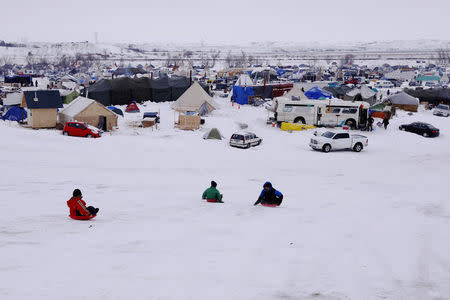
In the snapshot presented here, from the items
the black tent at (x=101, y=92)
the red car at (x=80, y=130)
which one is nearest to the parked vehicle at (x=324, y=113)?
the red car at (x=80, y=130)

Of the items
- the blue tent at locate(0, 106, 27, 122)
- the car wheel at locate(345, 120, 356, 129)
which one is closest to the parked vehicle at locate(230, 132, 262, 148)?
the car wheel at locate(345, 120, 356, 129)

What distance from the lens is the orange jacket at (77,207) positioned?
31.1ft

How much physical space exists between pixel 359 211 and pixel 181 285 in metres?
7.53

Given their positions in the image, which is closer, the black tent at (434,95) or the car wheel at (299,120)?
the car wheel at (299,120)

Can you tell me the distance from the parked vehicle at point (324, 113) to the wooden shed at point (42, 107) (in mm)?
16857

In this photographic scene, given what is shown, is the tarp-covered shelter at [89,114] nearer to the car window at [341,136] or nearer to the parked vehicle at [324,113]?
the parked vehicle at [324,113]

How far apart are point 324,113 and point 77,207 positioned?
23.7 metres

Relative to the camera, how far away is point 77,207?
958 cm

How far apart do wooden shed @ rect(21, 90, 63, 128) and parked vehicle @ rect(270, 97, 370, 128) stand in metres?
16.9

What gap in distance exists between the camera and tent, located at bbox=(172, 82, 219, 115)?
3431 cm

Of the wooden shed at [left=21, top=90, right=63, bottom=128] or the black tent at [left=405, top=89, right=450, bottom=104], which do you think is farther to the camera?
the black tent at [left=405, top=89, right=450, bottom=104]

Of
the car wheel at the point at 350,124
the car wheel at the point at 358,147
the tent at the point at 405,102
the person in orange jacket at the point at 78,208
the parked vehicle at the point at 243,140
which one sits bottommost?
the car wheel at the point at 358,147

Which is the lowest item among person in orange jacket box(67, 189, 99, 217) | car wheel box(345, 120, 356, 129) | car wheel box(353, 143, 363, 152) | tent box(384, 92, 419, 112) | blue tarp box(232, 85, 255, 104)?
car wheel box(353, 143, 363, 152)

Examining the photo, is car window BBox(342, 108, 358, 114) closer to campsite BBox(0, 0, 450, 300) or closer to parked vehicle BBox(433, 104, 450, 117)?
campsite BBox(0, 0, 450, 300)
